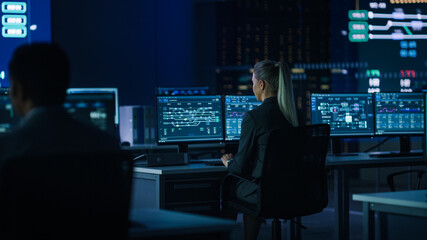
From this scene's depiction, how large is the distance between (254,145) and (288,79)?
1.59 ft

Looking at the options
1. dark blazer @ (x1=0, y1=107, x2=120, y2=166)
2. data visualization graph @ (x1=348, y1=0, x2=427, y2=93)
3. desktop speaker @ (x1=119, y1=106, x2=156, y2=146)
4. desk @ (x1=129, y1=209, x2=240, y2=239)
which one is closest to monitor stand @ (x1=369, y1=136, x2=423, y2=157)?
desktop speaker @ (x1=119, y1=106, x2=156, y2=146)

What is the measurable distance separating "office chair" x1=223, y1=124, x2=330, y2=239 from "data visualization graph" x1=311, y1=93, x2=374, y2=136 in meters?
1.36

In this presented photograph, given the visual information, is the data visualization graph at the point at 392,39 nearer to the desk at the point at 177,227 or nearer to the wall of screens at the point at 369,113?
the wall of screens at the point at 369,113

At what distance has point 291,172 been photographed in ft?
11.3

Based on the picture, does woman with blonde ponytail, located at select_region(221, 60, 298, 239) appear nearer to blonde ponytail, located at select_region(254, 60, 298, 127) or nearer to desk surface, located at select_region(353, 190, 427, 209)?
blonde ponytail, located at select_region(254, 60, 298, 127)

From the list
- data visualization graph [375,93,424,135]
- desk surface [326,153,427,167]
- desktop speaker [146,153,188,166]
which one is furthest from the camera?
data visualization graph [375,93,424,135]

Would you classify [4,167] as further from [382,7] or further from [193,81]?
[193,81]

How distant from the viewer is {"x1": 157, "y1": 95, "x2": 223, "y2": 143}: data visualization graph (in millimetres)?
4520

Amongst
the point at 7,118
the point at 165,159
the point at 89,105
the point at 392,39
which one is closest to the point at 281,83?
the point at 165,159

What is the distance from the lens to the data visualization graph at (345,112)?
4.97 m

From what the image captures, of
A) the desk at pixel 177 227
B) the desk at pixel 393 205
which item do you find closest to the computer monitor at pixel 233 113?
the desk at pixel 393 205

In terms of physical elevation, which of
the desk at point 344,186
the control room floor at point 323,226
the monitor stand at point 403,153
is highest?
the monitor stand at point 403,153

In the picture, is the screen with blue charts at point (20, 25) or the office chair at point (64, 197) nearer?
the office chair at point (64, 197)

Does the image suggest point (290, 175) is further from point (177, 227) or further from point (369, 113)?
point (369, 113)
